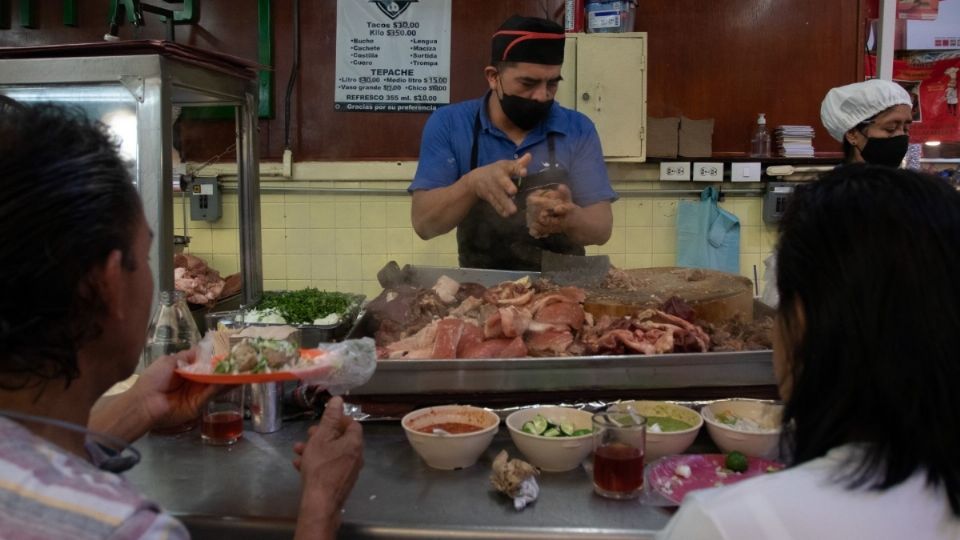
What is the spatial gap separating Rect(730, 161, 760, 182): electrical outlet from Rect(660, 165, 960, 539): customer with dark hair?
4.54m

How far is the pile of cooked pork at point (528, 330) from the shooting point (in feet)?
7.29

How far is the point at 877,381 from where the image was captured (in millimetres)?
980

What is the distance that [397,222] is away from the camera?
5586mm

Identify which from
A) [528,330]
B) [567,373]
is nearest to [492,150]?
[528,330]

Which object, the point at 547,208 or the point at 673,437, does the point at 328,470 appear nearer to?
the point at 673,437

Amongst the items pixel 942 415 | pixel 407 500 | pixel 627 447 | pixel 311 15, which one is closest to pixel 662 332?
pixel 627 447

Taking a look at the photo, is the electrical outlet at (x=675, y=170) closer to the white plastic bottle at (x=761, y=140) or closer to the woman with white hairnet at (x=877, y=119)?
the white plastic bottle at (x=761, y=140)

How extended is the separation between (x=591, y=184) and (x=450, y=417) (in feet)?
6.98

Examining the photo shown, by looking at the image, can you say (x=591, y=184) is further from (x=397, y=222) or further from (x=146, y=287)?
(x=146, y=287)

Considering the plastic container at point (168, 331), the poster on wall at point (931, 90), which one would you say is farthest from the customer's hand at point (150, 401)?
the poster on wall at point (931, 90)

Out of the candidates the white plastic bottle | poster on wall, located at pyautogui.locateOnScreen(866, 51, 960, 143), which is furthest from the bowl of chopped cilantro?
poster on wall, located at pyautogui.locateOnScreen(866, 51, 960, 143)

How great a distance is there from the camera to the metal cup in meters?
2.02

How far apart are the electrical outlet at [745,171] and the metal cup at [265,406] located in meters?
4.25

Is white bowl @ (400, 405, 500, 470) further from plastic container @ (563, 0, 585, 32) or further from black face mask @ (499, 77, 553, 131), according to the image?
plastic container @ (563, 0, 585, 32)
